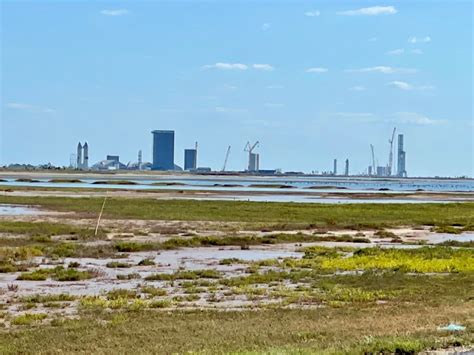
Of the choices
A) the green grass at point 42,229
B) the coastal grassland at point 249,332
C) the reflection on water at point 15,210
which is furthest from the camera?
the reflection on water at point 15,210

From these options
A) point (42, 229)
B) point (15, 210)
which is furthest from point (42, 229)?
point (15, 210)

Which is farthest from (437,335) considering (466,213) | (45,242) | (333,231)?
(466,213)

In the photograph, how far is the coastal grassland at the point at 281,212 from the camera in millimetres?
56062

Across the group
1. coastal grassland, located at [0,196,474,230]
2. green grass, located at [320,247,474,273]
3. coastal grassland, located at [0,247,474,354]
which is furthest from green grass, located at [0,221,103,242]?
coastal grassland, located at [0,247,474,354]

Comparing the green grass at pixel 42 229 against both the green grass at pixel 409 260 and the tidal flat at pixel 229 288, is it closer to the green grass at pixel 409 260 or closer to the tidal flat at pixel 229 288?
the tidal flat at pixel 229 288

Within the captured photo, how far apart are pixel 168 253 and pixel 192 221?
62.4ft

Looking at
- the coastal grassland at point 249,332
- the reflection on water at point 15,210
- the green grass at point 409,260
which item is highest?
the coastal grassland at point 249,332

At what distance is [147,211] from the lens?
61.5 meters

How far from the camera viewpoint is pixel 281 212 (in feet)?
212

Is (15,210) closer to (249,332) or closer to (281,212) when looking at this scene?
(281,212)

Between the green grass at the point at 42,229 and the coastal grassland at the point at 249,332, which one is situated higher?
the coastal grassland at the point at 249,332

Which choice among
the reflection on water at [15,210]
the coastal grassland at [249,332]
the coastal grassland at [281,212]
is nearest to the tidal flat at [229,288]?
the coastal grassland at [249,332]

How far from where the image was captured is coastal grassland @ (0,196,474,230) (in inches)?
2207

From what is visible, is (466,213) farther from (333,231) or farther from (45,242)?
(45,242)
